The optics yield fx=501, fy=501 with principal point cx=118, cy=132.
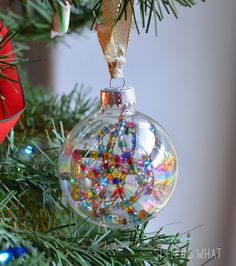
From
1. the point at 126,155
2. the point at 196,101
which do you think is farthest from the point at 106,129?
the point at 196,101

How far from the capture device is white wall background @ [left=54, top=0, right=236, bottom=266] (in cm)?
94

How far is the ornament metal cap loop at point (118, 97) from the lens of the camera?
1.14 feet

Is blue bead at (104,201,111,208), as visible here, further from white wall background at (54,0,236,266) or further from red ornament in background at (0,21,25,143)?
white wall background at (54,0,236,266)

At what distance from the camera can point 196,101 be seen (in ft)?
3.19

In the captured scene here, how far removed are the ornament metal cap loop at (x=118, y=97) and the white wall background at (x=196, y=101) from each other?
1.99 ft

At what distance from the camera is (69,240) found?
0.32 meters

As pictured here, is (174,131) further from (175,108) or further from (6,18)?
(6,18)

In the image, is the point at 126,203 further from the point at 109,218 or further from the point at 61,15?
the point at 61,15

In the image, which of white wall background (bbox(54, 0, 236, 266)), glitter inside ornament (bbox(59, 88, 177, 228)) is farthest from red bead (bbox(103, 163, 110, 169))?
white wall background (bbox(54, 0, 236, 266))

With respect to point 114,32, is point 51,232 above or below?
below

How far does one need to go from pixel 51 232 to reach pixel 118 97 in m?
0.10

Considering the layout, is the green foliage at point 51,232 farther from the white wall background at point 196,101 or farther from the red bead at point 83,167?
the white wall background at point 196,101

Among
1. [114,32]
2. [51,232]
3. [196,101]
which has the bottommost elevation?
[196,101]

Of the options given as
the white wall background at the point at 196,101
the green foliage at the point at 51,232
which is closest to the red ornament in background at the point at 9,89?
the green foliage at the point at 51,232
